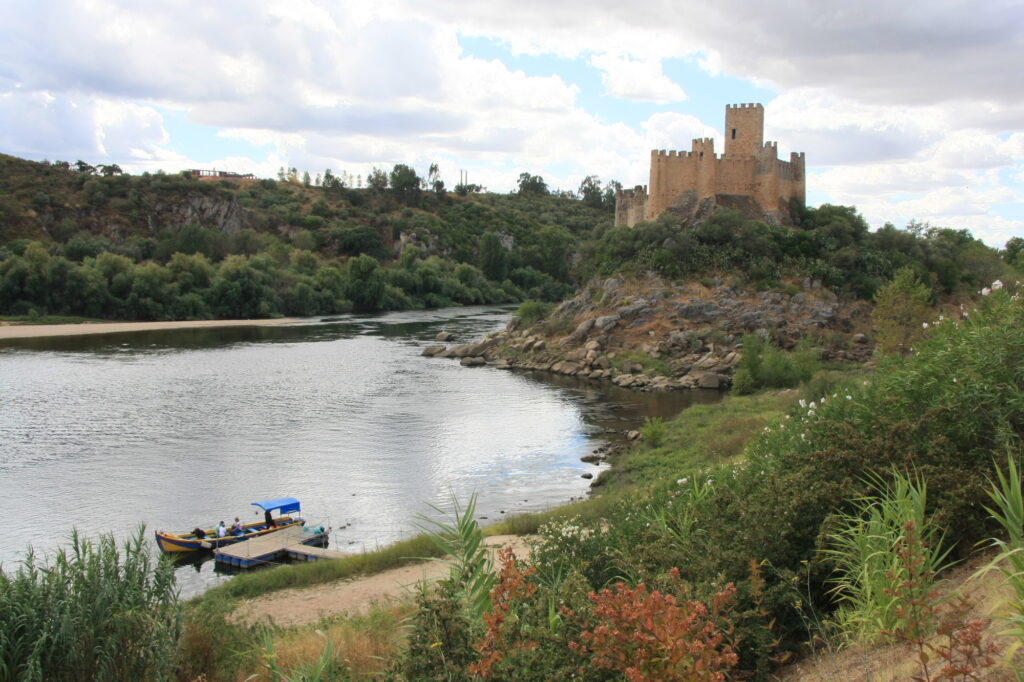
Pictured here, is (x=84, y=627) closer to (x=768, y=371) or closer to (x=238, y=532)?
(x=238, y=532)

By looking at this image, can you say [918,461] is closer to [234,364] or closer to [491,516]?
[491,516]

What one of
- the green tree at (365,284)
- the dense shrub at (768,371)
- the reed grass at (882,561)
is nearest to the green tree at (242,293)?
the green tree at (365,284)

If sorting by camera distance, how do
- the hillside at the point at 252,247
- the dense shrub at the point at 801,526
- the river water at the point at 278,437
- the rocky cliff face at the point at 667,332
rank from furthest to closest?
the hillside at the point at 252,247
the rocky cliff face at the point at 667,332
the river water at the point at 278,437
the dense shrub at the point at 801,526

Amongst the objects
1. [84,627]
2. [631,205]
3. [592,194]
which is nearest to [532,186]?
[592,194]

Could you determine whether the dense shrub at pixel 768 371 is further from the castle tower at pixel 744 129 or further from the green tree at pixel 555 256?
the green tree at pixel 555 256

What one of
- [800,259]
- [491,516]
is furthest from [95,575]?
[800,259]

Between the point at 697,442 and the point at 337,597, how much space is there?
11.5 m

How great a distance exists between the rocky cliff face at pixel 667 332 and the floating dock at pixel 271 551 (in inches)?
834

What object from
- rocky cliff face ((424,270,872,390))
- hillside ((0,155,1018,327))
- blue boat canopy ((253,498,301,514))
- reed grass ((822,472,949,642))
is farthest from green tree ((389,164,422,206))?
reed grass ((822,472,949,642))

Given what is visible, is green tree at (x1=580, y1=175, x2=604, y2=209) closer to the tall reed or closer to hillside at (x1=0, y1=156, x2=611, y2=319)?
hillside at (x1=0, y1=156, x2=611, y2=319)

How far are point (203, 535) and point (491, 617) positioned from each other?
13073 mm

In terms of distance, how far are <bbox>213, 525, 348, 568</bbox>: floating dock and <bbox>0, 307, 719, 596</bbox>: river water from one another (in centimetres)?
38

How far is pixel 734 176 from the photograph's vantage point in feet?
136

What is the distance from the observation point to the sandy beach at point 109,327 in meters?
47.0
